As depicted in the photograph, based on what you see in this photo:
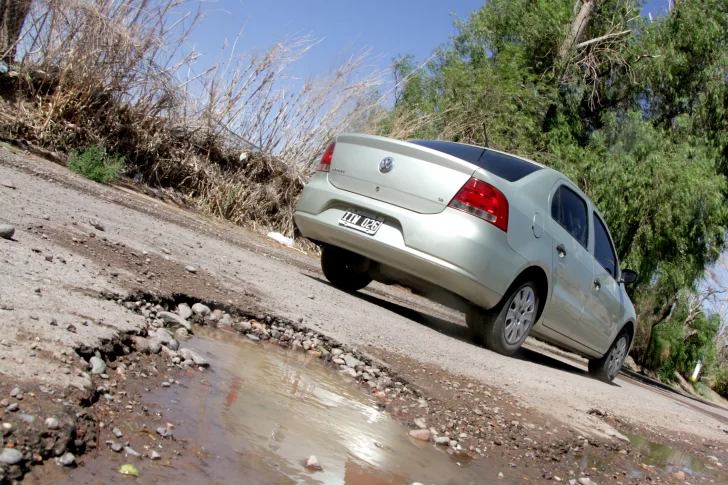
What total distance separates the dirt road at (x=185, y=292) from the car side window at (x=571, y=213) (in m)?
1.30

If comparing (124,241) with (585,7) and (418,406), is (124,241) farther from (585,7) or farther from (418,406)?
(585,7)

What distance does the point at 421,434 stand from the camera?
12.3 ft

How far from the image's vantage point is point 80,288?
416 centimetres

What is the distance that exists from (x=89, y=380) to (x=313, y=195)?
4232 millimetres

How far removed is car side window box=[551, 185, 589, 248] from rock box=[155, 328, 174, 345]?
13.3ft

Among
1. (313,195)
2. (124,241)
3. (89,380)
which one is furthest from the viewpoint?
(313,195)

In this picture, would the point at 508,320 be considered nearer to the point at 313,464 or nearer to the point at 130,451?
the point at 313,464

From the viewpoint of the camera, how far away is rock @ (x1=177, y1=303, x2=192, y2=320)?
457cm

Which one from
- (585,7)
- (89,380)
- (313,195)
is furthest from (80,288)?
(585,7)

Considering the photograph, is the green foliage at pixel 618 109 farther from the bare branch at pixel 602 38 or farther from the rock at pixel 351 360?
the rock at pixel 351 360

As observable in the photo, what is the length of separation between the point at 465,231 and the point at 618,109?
16872 mm

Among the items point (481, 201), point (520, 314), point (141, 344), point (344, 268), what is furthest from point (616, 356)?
point (141, 344)

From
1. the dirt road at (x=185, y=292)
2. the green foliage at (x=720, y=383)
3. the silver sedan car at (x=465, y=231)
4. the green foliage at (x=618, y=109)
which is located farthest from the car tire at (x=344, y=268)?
the green foliage at (x=720, y=383)

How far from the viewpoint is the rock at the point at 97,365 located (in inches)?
121
